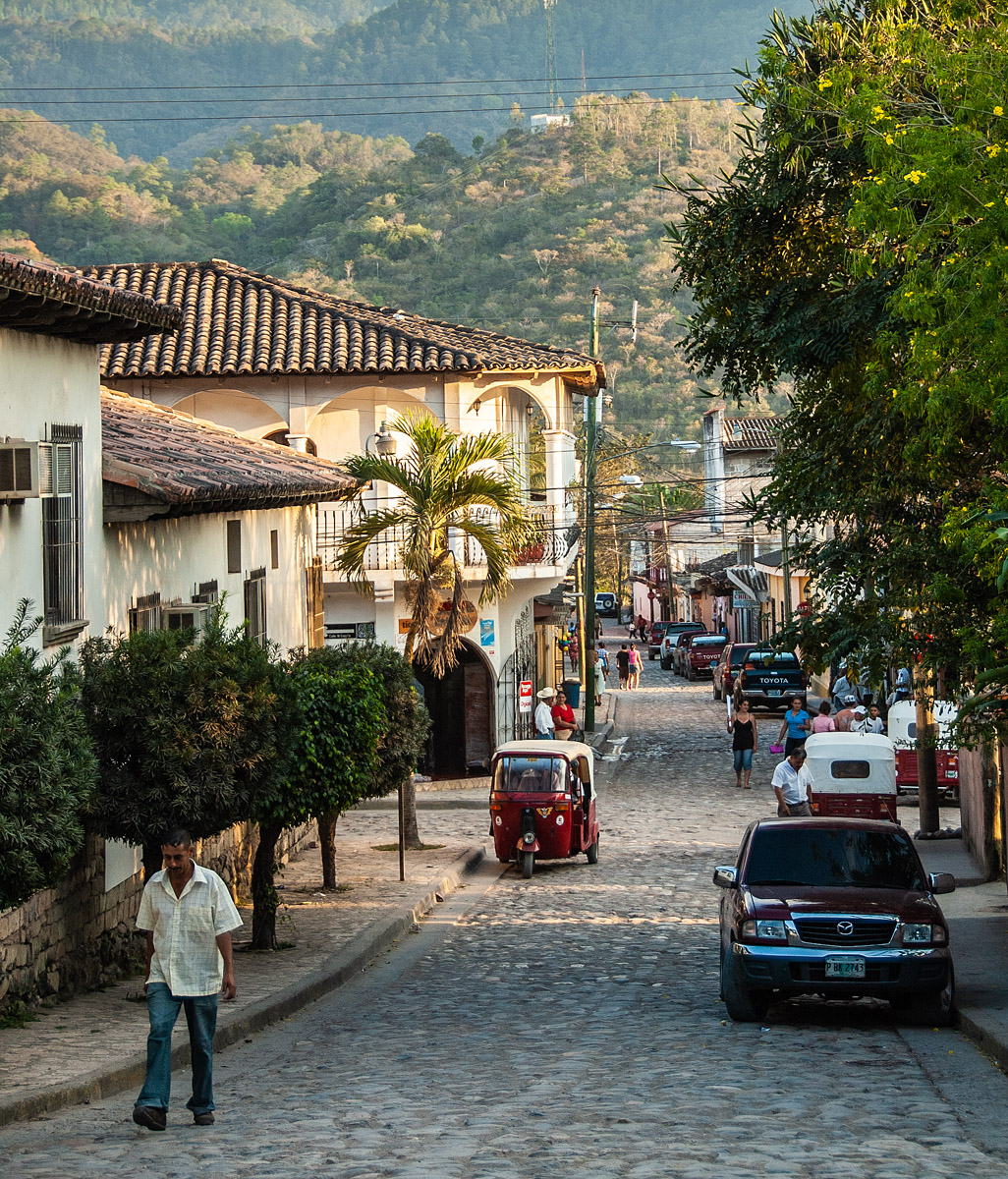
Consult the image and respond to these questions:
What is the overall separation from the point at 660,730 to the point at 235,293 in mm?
17107

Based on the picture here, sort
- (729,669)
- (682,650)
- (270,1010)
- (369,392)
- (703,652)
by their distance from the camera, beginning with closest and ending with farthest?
(270,1010) → (369,392) → (729,669) → (703,652) → (682,650)

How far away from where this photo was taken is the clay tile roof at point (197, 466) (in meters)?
13.6

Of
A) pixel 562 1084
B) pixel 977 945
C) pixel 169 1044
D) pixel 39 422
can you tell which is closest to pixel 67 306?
pixel 39 422

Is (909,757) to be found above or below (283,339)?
below

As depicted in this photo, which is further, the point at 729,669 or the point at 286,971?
the point at 729,669

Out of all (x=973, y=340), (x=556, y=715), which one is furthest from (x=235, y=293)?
(x=973, y=340)

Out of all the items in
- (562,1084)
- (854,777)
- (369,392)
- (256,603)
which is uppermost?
(369,392)

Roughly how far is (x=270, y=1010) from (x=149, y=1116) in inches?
168

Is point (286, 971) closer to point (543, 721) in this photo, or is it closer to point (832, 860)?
point (832, 860)

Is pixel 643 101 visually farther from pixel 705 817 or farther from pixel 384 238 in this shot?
pixel 705 817

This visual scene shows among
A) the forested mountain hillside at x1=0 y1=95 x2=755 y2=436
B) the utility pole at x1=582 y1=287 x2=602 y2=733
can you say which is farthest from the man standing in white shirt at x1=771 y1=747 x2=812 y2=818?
the forested mountain hillside at x1=0 y1=95 x2=755 y2=436

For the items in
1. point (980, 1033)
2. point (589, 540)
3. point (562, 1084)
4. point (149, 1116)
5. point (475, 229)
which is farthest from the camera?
point (475, 229)

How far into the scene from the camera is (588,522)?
1614 inches

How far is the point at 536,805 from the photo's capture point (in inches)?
836
